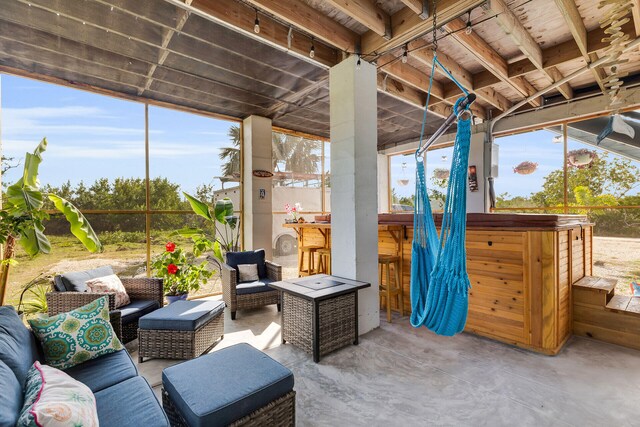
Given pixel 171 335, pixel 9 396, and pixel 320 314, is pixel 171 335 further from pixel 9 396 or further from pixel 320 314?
pixel 9 396

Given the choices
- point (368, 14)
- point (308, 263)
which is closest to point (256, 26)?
point (368, 14)

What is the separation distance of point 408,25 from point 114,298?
4067mm

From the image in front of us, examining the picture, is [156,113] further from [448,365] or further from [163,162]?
[448,365]

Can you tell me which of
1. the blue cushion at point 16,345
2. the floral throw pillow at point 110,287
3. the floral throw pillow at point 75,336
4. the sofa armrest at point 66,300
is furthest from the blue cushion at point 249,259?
the blue cushion at point 16,345

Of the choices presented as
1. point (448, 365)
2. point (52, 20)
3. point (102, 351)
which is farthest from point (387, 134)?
point (102, 351)

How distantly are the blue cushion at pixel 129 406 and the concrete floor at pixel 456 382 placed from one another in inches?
37.4

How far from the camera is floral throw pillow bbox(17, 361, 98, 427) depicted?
101 cm

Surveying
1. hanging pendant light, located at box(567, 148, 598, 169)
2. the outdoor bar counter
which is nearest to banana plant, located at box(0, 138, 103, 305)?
the outdoor bar counter

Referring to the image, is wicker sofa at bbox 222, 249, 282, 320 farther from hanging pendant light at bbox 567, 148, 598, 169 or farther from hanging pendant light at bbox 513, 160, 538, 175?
hanging pendant light at bbox 567, 148, 598, 169

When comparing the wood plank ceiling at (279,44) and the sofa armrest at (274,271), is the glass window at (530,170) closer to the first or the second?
the wood plank ceiling at (279,44)

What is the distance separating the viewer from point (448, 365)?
8.90 feet

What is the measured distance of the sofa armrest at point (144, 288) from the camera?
3514mm

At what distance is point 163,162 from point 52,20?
2.35m

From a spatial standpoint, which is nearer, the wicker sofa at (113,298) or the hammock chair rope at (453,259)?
the hammock chair rope at (453,259)
